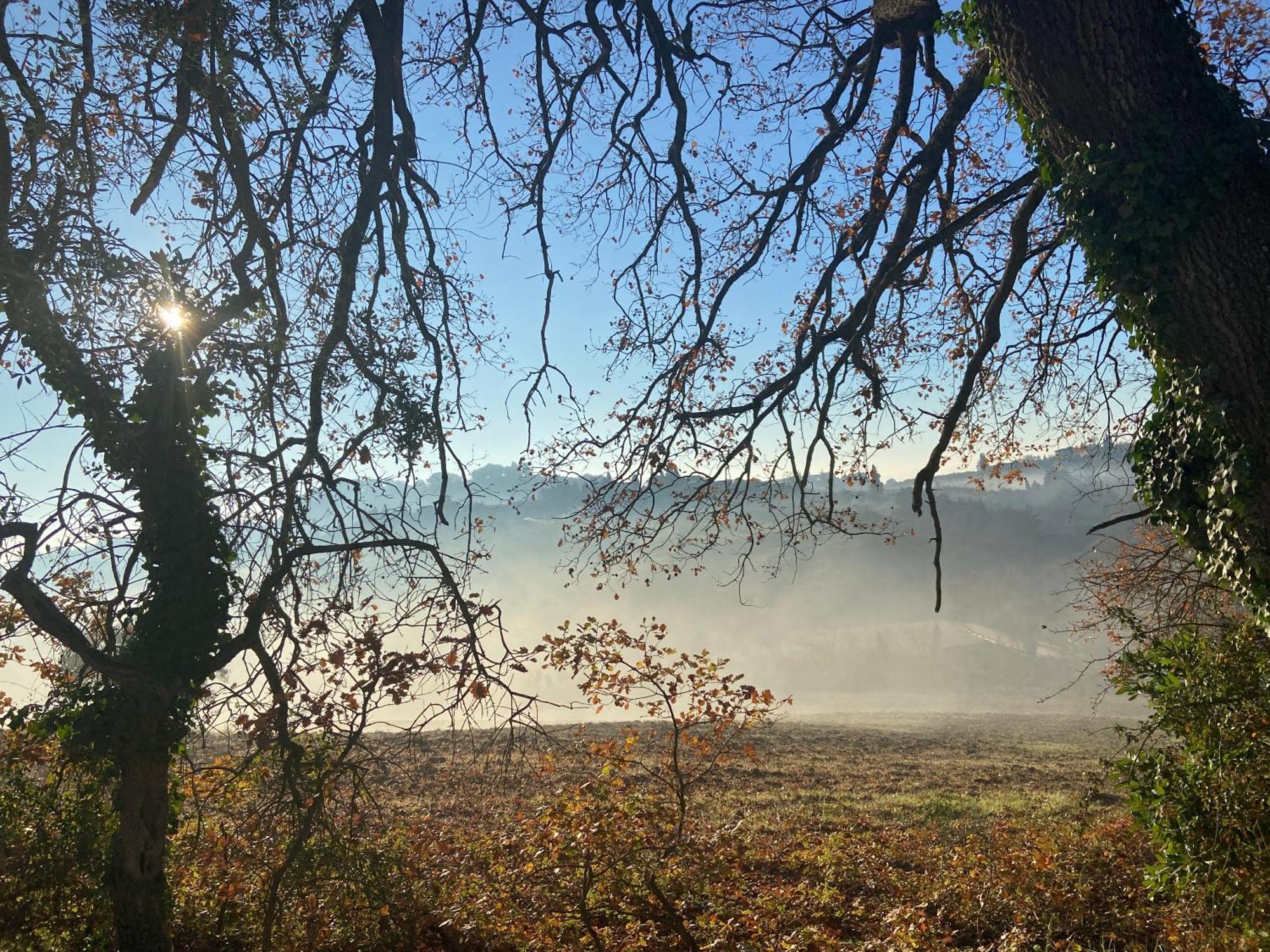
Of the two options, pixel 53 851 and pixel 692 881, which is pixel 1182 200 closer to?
pixel 692 881

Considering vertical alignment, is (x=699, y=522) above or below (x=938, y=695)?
above

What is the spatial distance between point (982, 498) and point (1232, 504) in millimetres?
105808

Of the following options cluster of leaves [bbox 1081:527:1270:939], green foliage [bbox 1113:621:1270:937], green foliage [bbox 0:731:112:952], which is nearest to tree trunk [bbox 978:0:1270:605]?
cluster of leaves [bbox 1081:527:1270:939]

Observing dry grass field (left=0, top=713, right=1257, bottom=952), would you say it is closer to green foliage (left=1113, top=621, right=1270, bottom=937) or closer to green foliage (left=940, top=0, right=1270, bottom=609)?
green foliage (left=1113, top=621, right=1270, bottom=937)

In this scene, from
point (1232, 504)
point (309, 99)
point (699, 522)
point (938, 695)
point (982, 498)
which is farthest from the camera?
point (982, 498)

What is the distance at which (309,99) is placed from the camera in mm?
6438

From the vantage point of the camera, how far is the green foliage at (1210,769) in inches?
203

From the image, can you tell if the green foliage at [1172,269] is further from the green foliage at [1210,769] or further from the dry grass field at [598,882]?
the dry grass field at [598,882]

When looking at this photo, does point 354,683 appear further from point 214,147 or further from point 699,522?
point 214,147

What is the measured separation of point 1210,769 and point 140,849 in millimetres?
7715

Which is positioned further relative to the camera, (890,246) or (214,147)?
(890,246)


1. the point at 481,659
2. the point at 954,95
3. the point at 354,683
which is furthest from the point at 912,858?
the point at 954,95

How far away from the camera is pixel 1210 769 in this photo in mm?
5480

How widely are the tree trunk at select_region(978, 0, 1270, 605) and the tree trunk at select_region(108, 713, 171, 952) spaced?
7.05 metres
